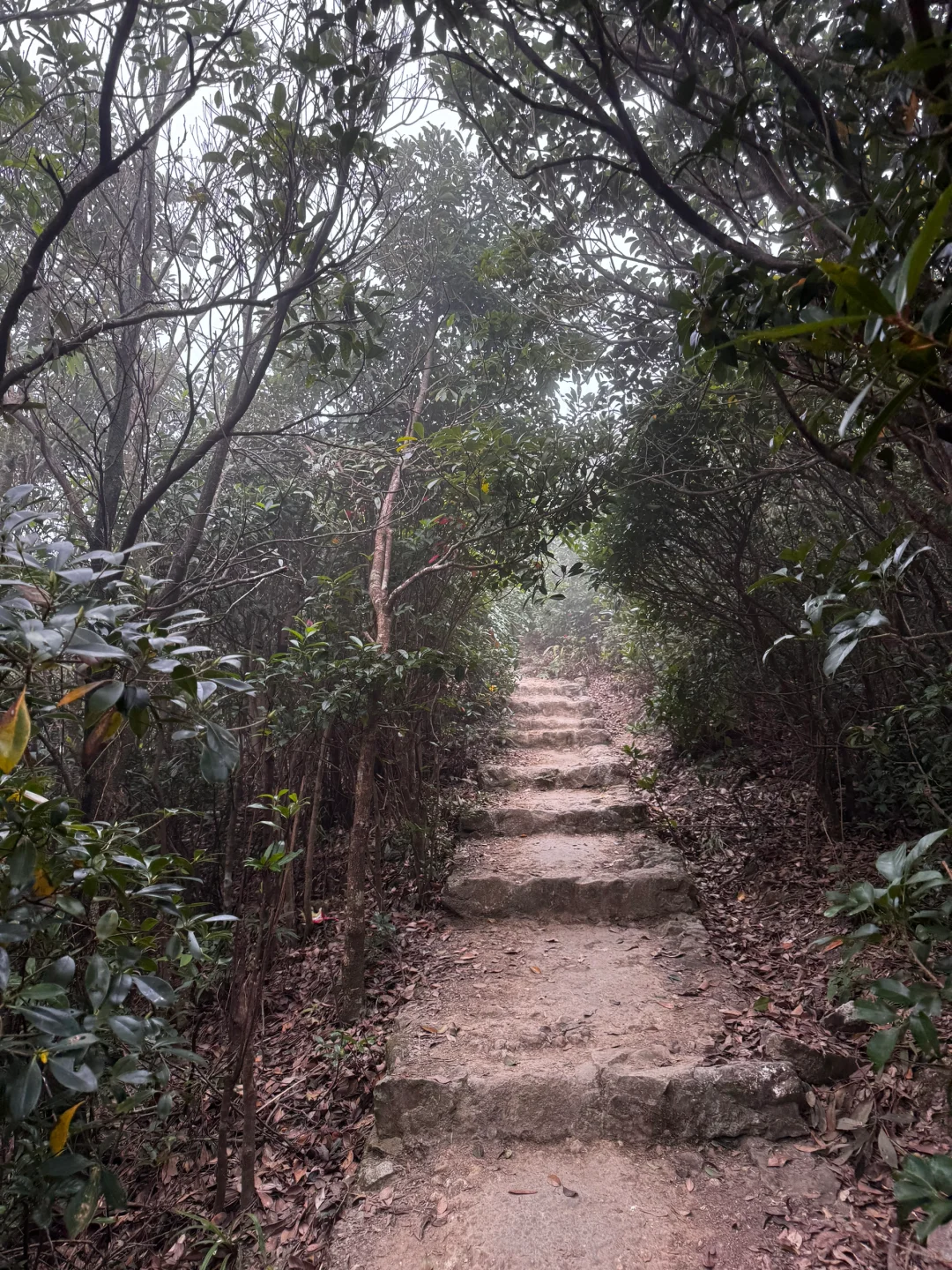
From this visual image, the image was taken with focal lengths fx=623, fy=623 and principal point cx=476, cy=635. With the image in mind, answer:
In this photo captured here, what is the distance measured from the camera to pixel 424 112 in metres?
2.73

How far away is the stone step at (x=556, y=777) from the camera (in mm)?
4820

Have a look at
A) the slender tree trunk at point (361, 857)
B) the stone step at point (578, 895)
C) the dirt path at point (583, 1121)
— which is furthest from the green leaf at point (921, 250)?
the stone step at point (578, 895)

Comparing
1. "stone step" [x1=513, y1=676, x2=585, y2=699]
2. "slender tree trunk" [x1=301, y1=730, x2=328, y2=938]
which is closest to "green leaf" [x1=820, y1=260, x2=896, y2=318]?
"slender tree trunk" [x1=301, y1=730, x2=328, y2=938]

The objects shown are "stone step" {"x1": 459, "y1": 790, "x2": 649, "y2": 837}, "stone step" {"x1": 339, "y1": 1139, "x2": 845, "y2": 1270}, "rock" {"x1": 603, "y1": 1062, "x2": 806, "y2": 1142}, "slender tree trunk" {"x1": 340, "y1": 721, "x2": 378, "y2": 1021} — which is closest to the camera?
"stone step" {"x1": 339, "y1": 1139, "x2": 845, "y2": 1270}

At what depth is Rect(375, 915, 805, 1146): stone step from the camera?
200 centimetres

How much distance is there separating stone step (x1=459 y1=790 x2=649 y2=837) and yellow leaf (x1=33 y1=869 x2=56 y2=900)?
317 centimetres

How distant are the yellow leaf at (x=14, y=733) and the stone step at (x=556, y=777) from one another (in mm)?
4088

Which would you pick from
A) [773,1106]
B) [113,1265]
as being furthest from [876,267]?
[113,1265]

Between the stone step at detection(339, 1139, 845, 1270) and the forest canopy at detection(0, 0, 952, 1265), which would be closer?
the forest canopy at detection(0, 0, 952, 1265)

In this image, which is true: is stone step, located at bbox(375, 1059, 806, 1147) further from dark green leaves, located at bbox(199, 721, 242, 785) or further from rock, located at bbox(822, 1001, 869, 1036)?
dark green leaves, located at bbox(199, 721, 242, 785)

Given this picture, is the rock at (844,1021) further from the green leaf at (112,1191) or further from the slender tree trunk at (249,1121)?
the green leaf at (112,1191)

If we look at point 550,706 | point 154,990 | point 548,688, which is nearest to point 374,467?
point 154,990

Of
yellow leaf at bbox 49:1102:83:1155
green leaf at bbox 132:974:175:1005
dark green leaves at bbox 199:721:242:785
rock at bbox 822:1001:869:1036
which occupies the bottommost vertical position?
rock at bbox 822:1001:869:1036

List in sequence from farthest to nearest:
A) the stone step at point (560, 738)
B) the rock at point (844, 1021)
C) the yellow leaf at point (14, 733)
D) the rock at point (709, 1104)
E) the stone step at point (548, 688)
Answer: the stone step at point (548, 688)
the stone step at point (560, 738)
the rock at point (844, 1021)
the rock at point (709, 1104)
the yellow leaf at point (14, 733)
